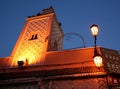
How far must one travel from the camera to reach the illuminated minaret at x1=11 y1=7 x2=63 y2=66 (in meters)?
12.8

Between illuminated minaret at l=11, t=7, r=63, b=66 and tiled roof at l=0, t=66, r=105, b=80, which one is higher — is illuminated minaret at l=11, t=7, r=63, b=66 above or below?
above

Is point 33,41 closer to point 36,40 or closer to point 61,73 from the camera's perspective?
point 36,40

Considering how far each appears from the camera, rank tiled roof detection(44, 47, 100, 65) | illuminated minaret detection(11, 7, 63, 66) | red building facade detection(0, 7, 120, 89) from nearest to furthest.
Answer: red building facade detection(0, 7, 120, 89) < tiled roof detection(44, 47, 100, 65) < illuminated minaret detection(11, 7, 63, 66)

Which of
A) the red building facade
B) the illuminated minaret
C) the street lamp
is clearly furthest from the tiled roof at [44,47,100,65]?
the street lamp

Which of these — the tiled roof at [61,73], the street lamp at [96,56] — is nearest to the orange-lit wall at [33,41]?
the tiled roof at [61,73]

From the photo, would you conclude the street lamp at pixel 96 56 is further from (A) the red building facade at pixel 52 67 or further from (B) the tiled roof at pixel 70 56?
(B) the tiled roof at pixel 70 56

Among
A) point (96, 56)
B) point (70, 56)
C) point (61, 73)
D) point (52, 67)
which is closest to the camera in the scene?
point (96, 56)

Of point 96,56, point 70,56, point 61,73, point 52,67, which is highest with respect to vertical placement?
point 70,56

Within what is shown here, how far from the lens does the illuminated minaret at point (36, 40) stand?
42.0ft

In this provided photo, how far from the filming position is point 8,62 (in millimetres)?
12906

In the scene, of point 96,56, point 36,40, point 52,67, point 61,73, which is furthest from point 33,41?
point 96,56

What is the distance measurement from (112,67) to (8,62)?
23.1ft

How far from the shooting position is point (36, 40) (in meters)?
14.1

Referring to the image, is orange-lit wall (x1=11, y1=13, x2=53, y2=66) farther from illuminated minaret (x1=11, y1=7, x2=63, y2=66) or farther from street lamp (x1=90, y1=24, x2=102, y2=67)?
street lamp (x1=90, y1=24, x2=102, y2=67)
